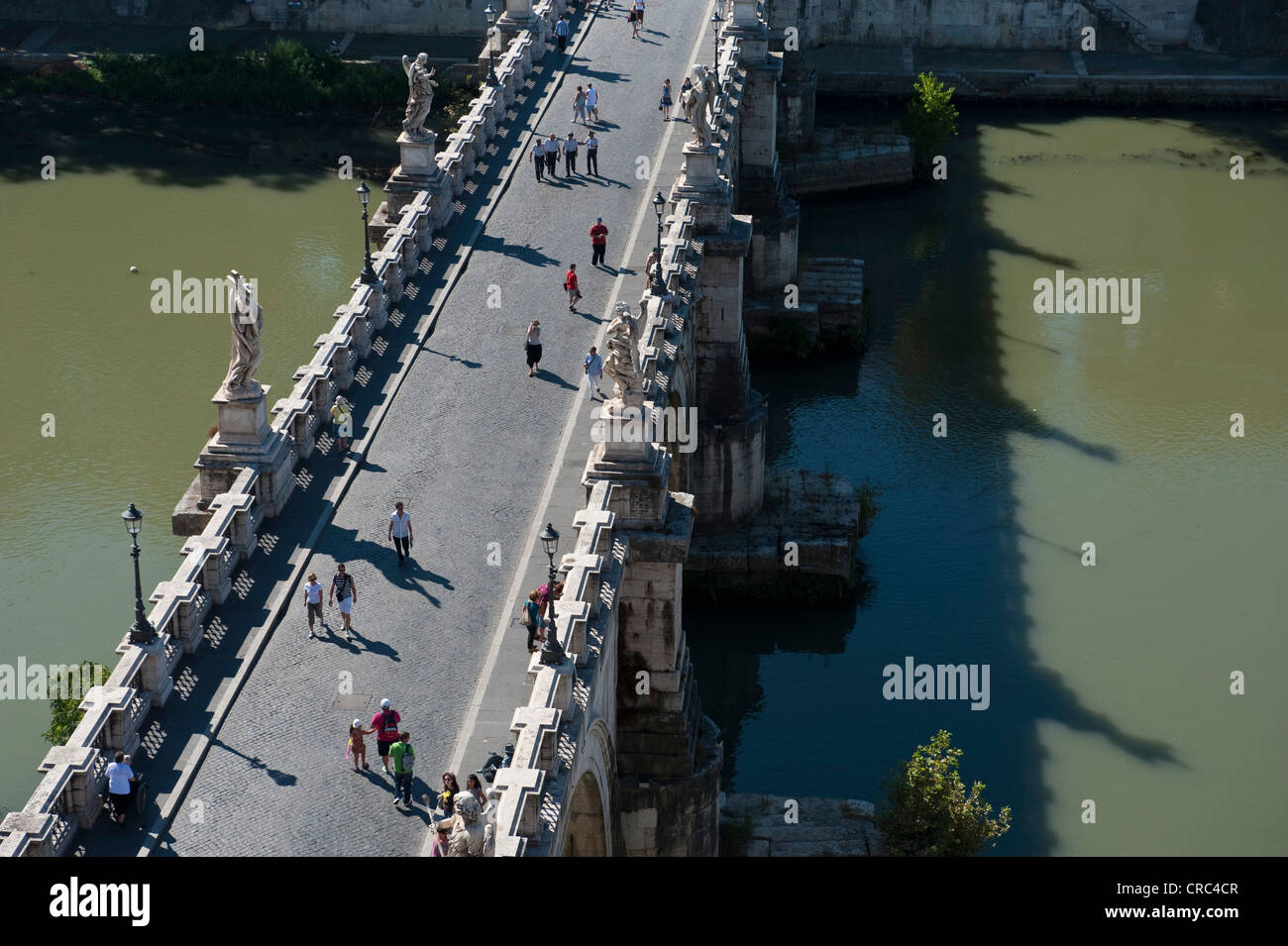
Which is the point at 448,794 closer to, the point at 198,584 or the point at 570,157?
the point at 198,584

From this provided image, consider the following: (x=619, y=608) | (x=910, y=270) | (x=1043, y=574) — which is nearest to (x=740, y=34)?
(x=910, y=270)

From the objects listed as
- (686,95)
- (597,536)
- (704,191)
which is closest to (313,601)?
(597,536)

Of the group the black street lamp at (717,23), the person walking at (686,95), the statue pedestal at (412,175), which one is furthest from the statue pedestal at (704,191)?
the black street lamp at (717,23)

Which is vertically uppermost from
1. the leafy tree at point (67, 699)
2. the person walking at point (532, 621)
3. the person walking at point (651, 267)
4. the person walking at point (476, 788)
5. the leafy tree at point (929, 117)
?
the leafy tree at point (929, 117)

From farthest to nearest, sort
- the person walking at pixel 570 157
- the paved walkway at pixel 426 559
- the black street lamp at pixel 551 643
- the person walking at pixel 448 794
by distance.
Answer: the person walking at pixel 570 157
the black street lamp at pixel 551 643
the paved walkway at pixel 426 559
the person walking at pixel 448 794

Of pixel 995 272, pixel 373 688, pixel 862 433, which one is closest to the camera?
pixel 373 688

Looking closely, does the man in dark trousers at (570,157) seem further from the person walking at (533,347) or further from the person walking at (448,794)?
the person walking at (448,794)

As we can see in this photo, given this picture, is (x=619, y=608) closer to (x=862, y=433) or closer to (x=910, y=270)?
(x=862, y=433)
